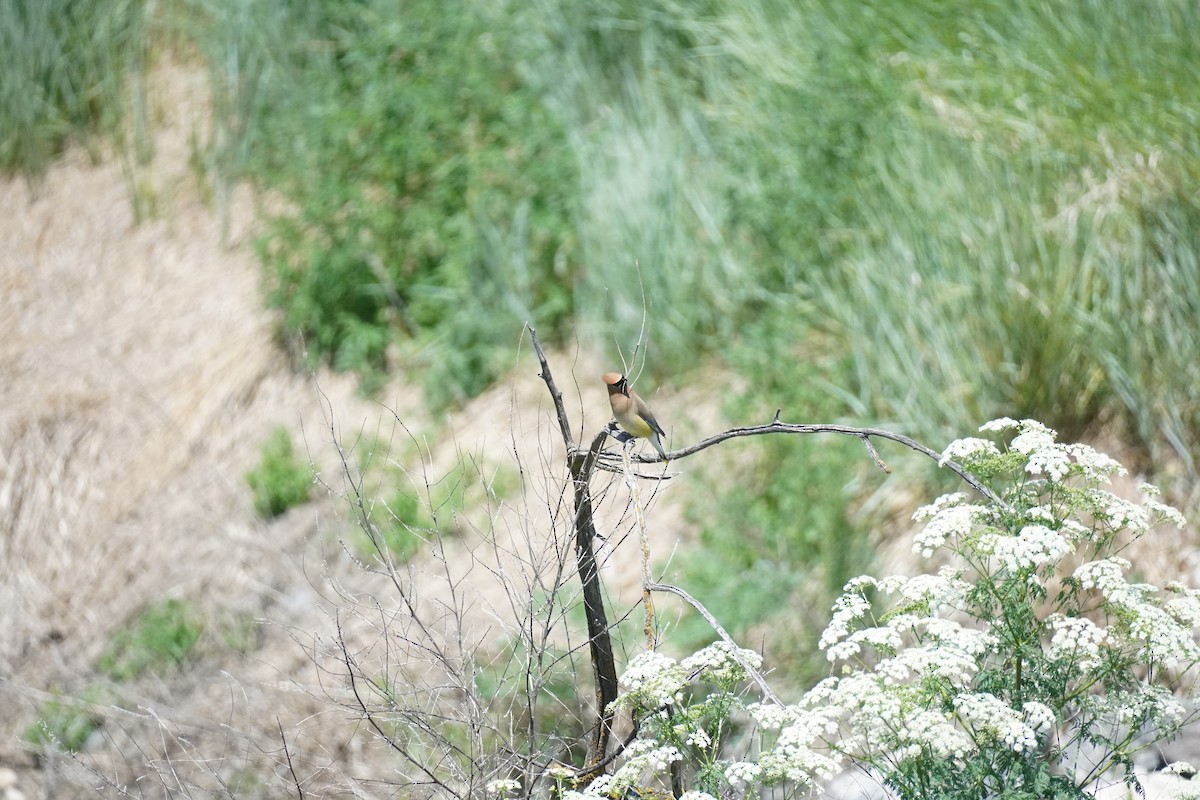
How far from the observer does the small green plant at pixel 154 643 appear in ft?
15.4

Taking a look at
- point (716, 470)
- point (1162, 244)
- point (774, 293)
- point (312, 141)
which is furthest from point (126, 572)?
point (1162, 244)

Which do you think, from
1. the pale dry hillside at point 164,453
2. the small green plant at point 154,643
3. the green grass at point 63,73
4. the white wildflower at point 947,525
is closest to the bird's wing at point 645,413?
the white wildflower at point 947,525

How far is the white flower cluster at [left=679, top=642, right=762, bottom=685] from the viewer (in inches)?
72.3

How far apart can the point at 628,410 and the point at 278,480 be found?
3.45 m

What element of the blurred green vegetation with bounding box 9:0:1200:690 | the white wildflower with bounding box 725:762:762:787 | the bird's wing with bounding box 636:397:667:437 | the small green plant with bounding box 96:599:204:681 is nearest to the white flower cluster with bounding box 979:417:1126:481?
the white wildflower with bounding box 725:762:762:787

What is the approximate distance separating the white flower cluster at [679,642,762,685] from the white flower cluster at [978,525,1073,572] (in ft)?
1.37

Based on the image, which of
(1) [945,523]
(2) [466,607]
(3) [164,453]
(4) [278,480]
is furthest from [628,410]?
(3) [164,453]

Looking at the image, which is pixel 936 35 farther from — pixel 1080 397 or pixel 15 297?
pixel 15 297

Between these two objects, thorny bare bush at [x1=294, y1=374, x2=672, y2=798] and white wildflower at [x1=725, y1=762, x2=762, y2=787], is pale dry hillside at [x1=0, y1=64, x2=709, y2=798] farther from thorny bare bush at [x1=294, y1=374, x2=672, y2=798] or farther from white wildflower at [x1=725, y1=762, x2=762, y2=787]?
white wildflower at [x1=725, y1=762, x2=762, y2=787]

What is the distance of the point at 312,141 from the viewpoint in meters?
5.92

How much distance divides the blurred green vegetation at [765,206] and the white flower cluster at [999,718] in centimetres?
141

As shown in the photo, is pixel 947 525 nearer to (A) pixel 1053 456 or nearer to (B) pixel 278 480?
(A) pixel 1053 456

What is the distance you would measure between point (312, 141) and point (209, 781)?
3.20 meters

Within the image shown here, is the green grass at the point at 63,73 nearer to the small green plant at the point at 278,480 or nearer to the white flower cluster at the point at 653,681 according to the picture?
the small green plant at the point at 278,480
